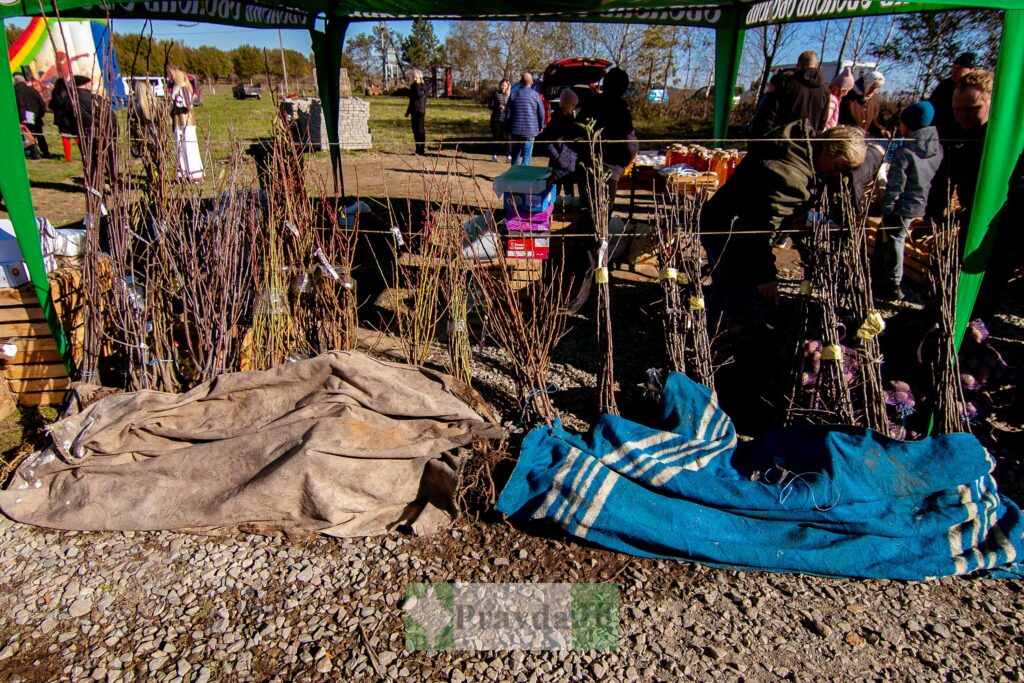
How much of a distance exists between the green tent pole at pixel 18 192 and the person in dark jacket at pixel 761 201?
129 inches

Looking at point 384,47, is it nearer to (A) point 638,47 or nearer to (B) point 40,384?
(A) point 638,47

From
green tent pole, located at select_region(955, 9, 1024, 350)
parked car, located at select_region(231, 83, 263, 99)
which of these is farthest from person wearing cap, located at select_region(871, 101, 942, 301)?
parked car, located at select_region(231, 83, 263, 99)

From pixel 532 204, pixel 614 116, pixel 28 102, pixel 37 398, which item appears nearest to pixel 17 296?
pixel 37 398

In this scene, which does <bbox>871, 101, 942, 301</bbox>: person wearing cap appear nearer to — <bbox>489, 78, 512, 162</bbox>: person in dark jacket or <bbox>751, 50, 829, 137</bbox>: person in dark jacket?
<bbox>751, 50, 829, 137</bbox>: person in dark jacket

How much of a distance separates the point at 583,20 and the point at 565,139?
240 centimetres

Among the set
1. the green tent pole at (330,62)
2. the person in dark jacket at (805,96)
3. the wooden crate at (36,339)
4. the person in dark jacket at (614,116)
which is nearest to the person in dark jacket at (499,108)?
the green tent pole at (330,62)

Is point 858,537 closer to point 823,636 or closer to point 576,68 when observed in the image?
point 823,636

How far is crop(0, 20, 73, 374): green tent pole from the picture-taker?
2.87 meters

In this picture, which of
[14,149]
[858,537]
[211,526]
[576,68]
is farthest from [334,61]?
[576,68]

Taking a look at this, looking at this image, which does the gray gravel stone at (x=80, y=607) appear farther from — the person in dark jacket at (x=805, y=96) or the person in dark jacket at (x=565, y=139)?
the person in dark jacket at (x=805, y=96)

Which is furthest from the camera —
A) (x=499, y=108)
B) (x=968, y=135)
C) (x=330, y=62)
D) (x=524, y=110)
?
(x=499, y=108)

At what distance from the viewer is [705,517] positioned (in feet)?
7.89

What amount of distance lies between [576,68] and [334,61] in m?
9.01

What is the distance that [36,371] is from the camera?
336 centimetres
